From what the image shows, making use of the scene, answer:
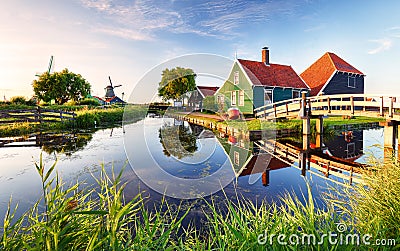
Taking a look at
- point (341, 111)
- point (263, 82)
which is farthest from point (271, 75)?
point (341, 111)

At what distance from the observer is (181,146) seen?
878 centimetres

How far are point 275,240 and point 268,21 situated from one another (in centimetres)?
1139

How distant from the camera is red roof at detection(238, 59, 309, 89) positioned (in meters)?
19.6

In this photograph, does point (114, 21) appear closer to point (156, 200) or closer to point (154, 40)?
point (154, 40)

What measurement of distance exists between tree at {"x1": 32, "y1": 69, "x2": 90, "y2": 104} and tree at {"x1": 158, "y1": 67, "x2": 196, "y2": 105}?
38.5 meters

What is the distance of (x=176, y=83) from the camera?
4.55m

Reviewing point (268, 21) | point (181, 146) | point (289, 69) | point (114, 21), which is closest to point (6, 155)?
point (181, 146)

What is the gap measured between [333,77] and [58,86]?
3630 cm

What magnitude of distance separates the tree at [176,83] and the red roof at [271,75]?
15.3 m

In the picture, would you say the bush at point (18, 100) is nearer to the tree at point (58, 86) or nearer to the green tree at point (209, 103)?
the tree at point (58, 86)

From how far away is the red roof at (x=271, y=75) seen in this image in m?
19.6

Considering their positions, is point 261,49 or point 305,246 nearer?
point 305,246

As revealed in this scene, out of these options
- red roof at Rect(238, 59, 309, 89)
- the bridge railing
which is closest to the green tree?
the bridge railing

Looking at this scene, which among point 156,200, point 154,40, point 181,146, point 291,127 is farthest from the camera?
point 291,127
